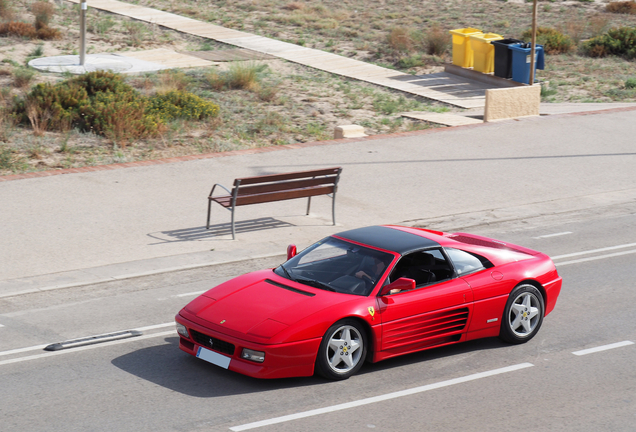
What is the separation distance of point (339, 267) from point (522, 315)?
2010mm

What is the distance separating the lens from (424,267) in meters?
8.60

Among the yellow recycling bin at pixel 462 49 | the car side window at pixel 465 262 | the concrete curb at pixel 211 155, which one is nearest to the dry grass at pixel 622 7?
the yellow recycling bin at pixel 462 49

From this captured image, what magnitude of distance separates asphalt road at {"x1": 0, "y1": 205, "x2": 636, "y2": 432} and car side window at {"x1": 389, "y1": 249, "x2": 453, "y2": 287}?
2.60 feet

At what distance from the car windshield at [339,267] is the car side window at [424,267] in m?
0.19

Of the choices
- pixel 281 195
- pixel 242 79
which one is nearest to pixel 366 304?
pixel 281 195

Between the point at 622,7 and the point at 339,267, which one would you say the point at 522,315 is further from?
the point at 622,7

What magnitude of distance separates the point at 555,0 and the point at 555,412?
139 feet

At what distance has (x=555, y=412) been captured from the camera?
24.0 feet

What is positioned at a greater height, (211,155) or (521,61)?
(521,61)

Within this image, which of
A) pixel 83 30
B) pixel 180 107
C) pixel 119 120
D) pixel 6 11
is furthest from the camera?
pixel 6 11

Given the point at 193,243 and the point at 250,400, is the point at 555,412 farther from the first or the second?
the point at 193,243

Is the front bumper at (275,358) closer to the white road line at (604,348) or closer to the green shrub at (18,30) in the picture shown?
the white road line at (604,348)

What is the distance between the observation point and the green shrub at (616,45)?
1227 inches

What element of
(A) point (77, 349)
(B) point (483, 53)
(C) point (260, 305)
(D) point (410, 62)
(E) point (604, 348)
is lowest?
(A) point (77, 349)
